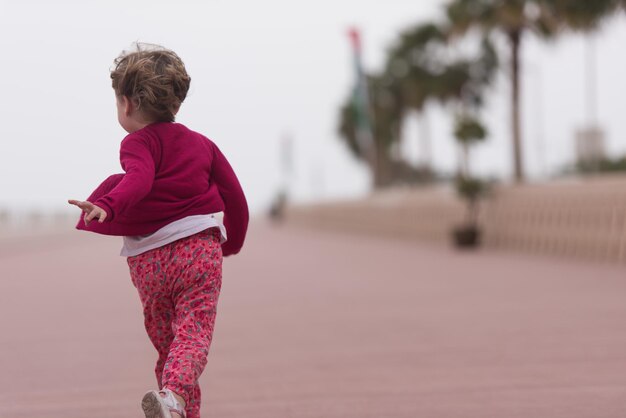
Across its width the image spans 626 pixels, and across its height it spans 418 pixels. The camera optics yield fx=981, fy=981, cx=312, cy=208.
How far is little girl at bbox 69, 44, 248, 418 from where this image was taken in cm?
312

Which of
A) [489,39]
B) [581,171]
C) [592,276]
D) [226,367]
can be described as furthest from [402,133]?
[226,367]

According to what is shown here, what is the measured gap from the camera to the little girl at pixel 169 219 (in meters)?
3.12

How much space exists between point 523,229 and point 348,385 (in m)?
14.5

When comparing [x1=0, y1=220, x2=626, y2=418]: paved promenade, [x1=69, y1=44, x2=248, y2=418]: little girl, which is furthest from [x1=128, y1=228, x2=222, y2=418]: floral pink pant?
[x1=0, y1=220, x2=626, y2=418]: paved promenade

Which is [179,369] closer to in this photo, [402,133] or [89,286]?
[89,286]

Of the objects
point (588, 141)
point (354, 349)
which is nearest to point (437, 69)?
point (588, 141)

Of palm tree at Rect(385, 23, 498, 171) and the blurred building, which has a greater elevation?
palm tree at Rect(385, 23, 498, 171)

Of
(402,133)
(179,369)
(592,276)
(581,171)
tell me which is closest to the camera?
(179,369)

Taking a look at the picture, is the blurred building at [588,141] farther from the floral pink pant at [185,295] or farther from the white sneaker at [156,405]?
the white sneaker at [156,405]

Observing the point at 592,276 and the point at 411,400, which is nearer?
the point at 411,400

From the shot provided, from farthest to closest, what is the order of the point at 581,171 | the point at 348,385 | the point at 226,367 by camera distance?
1. the point at 581,171
2. the point at 226,367
3. the point at 348,385

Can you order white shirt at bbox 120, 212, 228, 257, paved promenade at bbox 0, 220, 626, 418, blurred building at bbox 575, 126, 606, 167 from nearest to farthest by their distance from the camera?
1. white shirt at bbox 120, 212, 228, 257
2. paved promenade at bbox 0, 220, 626, 418
3. blurred building at bbox 575, 126, 606, 167

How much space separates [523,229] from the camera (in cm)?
1875

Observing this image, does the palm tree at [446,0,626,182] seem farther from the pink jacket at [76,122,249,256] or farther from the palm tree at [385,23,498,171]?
the pink jacket at [76,122,249,256]
